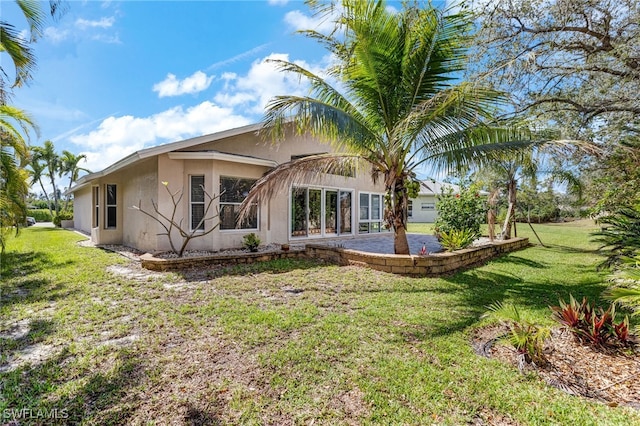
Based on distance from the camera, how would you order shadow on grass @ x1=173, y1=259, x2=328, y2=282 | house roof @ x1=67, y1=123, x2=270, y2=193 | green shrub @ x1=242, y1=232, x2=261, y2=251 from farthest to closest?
1. green shrub @ x1=242, y1=232, x2=261, y2=251
2. house roof @ x1=67, y1=123, x2=270, y2=193
3. shadow on grass @ x1=173, y1=259, x2=328, y2=282

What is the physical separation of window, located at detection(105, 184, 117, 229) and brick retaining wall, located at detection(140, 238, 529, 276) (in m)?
6.36

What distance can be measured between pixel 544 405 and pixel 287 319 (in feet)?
11.5

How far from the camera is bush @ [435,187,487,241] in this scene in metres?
12.0

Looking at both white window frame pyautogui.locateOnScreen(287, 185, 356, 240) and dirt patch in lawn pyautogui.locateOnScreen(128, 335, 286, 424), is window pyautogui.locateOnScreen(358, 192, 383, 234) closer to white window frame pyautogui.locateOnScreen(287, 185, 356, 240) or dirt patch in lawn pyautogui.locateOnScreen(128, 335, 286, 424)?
white window frame pyautogui.locateOnScreen(287, 185, 356, 240)

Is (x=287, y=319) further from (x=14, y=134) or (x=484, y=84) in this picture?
(x=14, y=134)

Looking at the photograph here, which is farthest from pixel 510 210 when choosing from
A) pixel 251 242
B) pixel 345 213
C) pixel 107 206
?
pixel 107 206

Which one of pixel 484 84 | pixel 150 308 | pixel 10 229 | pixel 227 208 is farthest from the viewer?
pixel 227 208

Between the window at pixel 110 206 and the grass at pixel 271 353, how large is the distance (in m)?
6.91

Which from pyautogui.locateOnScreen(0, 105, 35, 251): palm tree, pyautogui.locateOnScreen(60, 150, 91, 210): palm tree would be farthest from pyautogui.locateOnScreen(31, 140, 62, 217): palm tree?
pyautogui.locateOnScreen(0, 105, 35, 251): palm tree

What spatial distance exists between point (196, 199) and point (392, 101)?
7.27 m

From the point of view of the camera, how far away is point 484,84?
7523mm

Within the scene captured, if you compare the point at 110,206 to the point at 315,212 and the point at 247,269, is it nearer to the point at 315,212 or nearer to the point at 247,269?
the point at 247,269

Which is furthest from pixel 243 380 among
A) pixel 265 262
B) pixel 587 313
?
pixel 265 262

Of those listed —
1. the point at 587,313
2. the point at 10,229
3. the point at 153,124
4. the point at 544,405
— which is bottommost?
the point at 544,405
